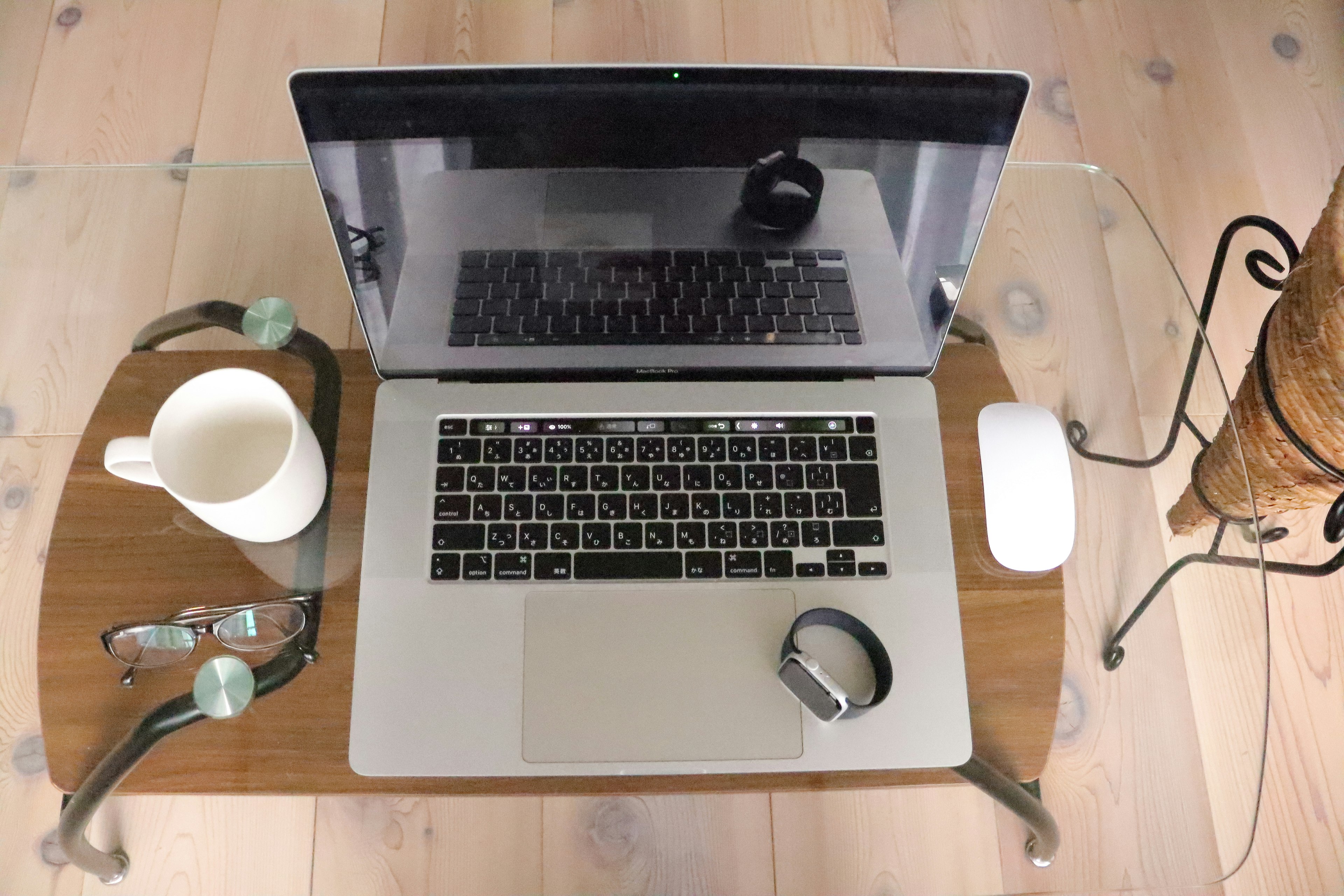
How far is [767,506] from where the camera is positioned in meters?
0.69

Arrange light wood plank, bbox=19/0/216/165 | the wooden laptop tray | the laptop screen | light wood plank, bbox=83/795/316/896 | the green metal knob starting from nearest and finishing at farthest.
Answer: the laptop screen → the wooden laptop tray → the green metal knob → light wood plank, bbox=83/795/316/896 → light wood plank, bbox=19/0/216/165

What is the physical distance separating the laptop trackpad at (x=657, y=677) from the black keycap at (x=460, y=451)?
0.41 ft

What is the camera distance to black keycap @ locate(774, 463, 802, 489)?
0.69 meters

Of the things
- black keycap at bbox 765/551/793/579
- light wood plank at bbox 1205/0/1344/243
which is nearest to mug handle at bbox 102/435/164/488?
black keycap at bbox 765/551/793/579

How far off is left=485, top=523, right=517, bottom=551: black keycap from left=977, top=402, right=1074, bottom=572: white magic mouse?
39cm

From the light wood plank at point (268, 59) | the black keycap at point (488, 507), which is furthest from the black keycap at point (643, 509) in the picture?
the light wood plank at point (268, 59)

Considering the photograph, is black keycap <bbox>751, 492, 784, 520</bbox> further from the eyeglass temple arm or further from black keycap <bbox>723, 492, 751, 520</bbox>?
the eyeglass temple arm

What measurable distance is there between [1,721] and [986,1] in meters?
1.78

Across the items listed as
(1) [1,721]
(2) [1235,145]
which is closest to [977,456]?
(1) [1,721]

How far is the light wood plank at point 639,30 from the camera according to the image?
1.49 m

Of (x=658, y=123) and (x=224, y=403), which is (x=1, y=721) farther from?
(x=658, y=123)

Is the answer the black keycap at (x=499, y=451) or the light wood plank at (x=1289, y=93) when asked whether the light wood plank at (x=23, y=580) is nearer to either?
the black keycap at (x=499, y=451)

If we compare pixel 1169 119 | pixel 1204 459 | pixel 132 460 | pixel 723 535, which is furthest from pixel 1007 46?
pixel 132 460

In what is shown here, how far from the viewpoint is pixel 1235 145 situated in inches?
58.4
